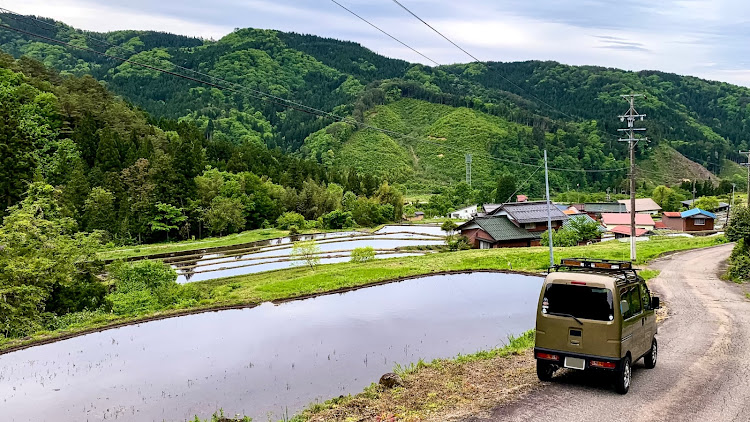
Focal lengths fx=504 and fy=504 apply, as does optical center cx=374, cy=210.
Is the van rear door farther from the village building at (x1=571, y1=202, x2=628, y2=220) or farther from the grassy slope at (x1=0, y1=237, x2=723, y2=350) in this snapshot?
the village building at (x1=571, y1=202, x2=628, y2=220)

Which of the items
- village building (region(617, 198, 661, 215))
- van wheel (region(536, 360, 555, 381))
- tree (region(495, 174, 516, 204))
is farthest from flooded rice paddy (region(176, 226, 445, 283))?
village building (region(617, 198, 661, 215))

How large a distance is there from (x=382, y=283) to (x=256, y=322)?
9.48m

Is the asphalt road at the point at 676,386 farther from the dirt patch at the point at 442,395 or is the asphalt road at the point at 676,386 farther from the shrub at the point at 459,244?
the shrub at the point at 459,244

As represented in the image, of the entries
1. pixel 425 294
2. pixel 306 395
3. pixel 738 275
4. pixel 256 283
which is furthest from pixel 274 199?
pixel 306 395

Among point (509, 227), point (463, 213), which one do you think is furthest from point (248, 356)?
point (463, 213)

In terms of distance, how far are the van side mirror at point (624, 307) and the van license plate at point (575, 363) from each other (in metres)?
1.15

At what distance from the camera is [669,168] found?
479 ft

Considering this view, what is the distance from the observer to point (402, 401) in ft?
31.2

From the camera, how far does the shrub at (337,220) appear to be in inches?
2822

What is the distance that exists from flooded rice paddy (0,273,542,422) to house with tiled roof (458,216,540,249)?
78.0ft

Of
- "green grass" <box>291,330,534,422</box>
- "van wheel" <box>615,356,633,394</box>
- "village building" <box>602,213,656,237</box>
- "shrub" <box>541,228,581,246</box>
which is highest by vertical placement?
"van wheel" <box>615,356,633,394</box>

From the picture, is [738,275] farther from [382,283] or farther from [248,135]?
[248,135]

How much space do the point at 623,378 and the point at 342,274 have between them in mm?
22083

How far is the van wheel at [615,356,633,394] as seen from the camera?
361 inches
